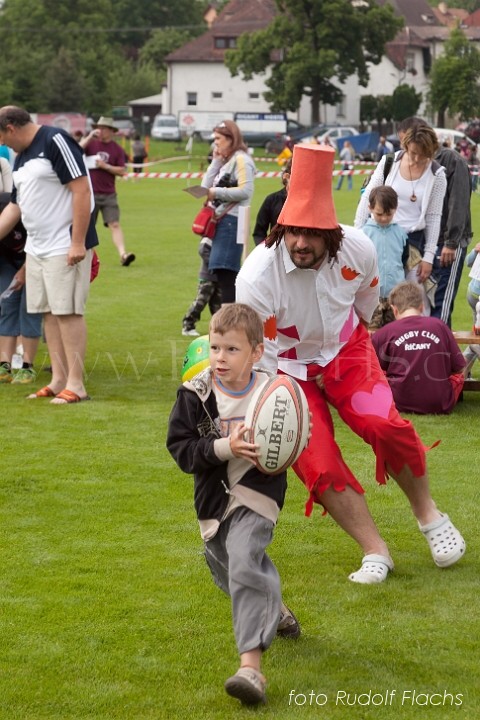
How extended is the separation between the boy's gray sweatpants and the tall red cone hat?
126 centimetres

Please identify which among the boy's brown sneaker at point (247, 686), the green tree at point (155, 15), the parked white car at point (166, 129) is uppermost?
the green tree at point (155, 15)

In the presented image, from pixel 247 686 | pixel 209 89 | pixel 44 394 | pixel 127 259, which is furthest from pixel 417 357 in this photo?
pixel 209 89

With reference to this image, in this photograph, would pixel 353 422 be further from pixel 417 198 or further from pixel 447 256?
pixel 447 256

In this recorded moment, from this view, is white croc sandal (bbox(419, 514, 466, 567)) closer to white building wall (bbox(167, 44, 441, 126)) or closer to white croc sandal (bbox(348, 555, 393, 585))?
white croc sandal (bbox(348, 555, 393, 585))

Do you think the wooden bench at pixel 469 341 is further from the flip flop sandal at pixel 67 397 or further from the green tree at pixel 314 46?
the green tree at pixel 314 46

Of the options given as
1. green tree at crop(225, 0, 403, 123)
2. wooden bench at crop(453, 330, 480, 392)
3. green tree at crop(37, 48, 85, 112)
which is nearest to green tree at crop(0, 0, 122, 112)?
green tree at crop(37, 48, 85, 112)

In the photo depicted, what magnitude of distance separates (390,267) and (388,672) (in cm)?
540

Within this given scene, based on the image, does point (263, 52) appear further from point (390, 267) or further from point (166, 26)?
point (390, 267)

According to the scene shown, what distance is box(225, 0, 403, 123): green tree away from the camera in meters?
80.3

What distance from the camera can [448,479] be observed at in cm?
762

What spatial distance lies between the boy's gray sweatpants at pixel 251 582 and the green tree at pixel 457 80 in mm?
84886

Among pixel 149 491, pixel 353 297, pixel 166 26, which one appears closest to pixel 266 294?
pixel 353 297

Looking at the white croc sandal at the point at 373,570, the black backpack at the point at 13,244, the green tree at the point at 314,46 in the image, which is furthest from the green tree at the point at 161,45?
the white croc sandal at the point at 373,570

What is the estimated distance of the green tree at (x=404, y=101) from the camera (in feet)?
290
